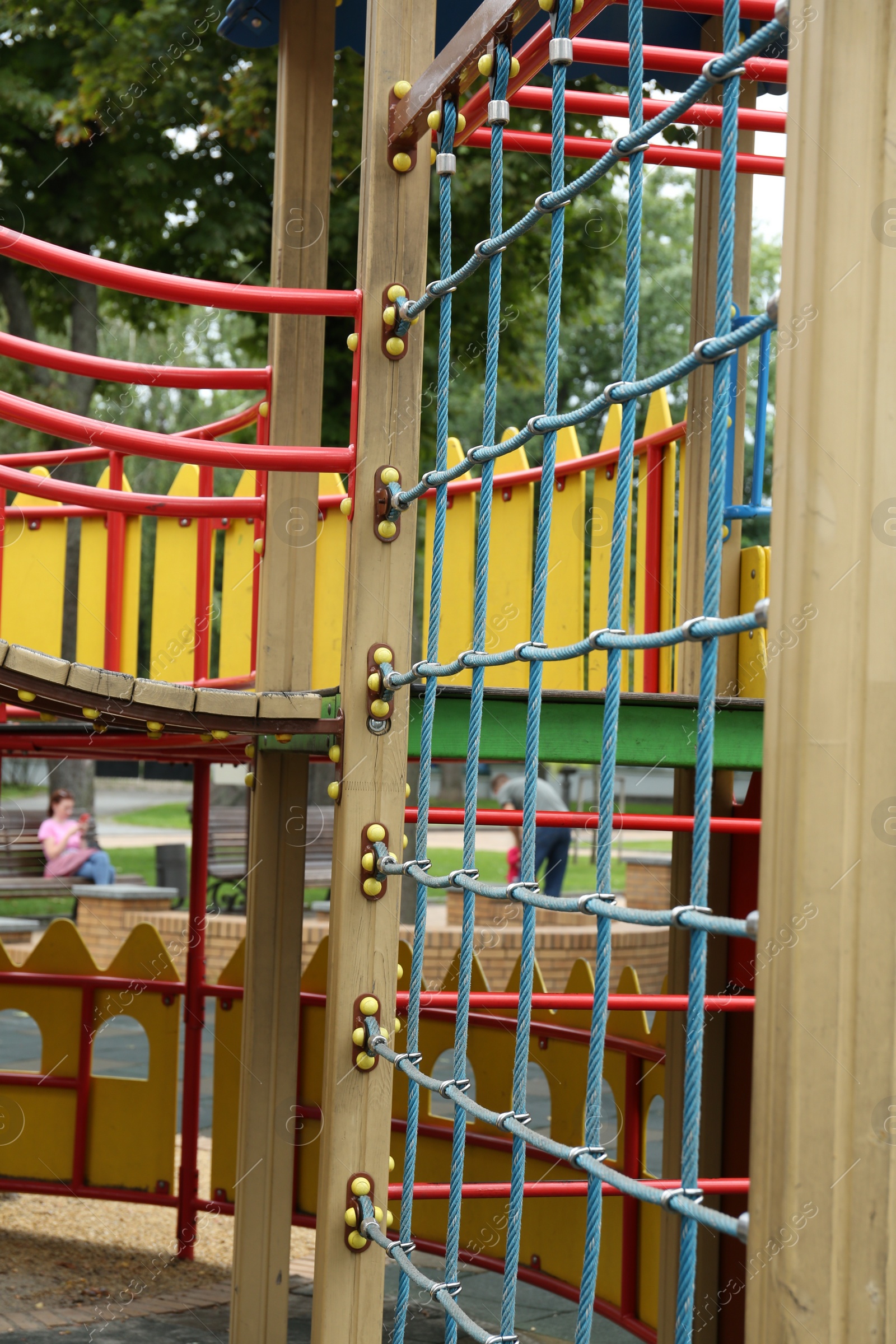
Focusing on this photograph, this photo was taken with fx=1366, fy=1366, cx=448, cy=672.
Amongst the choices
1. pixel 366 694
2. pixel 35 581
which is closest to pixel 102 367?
pixel 366 694

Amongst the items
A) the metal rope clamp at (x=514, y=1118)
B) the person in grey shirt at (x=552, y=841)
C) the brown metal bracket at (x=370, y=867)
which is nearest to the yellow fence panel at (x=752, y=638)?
the brown metal bracket at (x=370, y=867)

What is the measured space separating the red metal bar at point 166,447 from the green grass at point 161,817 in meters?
24.0

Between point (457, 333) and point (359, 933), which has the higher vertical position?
point (457, 333)

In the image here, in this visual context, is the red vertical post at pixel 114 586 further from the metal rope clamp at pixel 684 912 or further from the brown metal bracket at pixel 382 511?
the metal rope clamp at pixel 684 912

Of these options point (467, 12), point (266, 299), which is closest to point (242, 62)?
point (467, 12)

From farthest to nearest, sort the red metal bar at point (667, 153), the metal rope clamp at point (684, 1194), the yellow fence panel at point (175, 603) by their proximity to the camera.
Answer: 1. the yellow fence panel at point (175, 603)
2. the red metal bar at point (667, 153)
3. the metal rope clamp at point (684, 1194)

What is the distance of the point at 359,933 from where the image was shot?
269cm

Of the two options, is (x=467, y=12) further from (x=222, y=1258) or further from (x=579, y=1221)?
(x=222, y=1258)

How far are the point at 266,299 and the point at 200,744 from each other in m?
1.45

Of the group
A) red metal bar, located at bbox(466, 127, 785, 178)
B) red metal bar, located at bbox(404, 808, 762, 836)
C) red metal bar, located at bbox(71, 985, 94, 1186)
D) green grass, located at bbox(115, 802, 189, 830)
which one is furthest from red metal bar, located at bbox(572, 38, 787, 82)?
green grass, located at bbox(115, 802, 189, 830)

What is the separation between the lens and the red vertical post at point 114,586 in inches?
166

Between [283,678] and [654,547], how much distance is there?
138 cm

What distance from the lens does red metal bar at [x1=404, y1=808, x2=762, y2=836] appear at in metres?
2.49

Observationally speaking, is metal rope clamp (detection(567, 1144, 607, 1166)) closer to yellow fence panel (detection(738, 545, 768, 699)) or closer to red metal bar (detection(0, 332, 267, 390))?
red metal bar (detection(0, 332, 267, 390))
